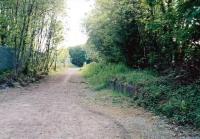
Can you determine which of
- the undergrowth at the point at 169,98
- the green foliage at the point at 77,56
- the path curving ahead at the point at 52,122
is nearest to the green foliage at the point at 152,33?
the undergrowth at the point at 169,98

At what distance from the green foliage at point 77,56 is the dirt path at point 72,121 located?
168 feet

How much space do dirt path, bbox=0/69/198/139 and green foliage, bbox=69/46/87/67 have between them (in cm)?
5115

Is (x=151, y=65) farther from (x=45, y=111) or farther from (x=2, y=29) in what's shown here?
(x=2, y=29)

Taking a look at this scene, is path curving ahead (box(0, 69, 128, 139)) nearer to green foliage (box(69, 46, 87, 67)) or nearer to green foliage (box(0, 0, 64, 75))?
green foliage (box(0, 0, 64, 75))

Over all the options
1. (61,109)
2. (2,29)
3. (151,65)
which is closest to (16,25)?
(2,29)

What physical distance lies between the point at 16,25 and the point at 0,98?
8208mm

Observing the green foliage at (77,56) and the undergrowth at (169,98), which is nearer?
the undergrowth at (169,98)

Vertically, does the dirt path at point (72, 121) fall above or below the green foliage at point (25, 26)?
below

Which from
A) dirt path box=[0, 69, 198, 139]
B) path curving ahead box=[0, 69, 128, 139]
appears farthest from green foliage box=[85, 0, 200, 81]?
path curving ahead box=[0, 69, 128, 139]

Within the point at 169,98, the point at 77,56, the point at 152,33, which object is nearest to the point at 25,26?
the point at 152,33

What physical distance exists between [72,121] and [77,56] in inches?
2218

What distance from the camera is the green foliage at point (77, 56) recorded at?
65056mm

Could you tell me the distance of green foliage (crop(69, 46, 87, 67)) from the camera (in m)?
65.1

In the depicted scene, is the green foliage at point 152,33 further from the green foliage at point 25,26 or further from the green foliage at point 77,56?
the green foliage at point 77,56
